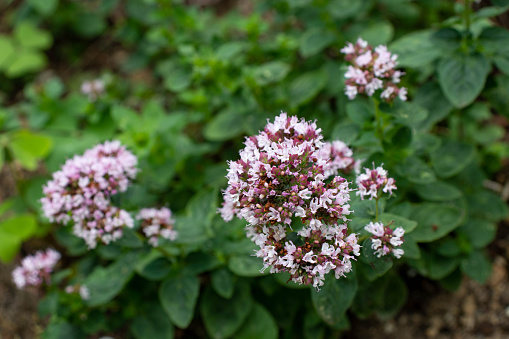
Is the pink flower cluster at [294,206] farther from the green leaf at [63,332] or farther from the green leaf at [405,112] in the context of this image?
the green leaf at [63,332]

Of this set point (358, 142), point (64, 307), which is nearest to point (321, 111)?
point (358, 142)

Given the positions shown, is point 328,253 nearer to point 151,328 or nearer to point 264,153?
point 264,153

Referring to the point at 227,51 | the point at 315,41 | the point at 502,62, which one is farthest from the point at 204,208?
the point at 502,62

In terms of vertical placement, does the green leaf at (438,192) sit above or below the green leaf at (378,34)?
below

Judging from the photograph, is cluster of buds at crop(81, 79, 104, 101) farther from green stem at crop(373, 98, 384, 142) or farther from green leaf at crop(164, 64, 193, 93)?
green stem at crop(373, 98, 384, 142)

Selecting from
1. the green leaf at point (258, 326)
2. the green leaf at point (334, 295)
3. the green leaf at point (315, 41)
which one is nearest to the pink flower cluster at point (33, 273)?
the green leaf at point (258, 326)
